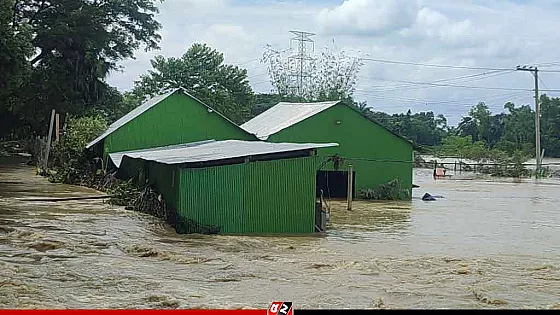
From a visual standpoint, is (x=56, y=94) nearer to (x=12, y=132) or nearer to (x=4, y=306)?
(x=12, y=132)

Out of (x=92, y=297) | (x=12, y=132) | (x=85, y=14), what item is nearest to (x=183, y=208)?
(x=92, y=297)

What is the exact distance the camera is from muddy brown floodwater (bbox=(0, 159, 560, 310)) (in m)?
9.91

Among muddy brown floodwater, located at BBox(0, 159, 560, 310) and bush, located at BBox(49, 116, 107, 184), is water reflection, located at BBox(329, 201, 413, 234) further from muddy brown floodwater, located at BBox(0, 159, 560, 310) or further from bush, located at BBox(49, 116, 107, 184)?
bush, located at BBox(49, 116, 107, 184)

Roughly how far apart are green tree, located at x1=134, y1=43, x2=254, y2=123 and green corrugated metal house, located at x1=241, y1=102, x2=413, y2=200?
1953 centimetres

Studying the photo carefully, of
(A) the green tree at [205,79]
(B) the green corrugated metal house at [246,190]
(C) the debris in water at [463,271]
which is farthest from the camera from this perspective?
(A) the green tree at [205,79]

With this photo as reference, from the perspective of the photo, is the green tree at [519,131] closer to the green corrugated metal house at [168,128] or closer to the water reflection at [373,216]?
the water reflection at [373,216]

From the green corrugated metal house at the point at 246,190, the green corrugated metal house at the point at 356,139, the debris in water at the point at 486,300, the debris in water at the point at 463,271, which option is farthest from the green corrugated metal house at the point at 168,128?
the debris in water at the point at 486,300

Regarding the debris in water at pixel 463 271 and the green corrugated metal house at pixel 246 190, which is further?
the green corrugated metal house at pixel 246 190

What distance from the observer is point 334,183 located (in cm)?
3628

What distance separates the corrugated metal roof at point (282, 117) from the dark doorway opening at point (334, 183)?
2996 millimetres

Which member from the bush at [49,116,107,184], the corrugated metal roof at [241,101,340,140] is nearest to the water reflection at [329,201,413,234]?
the corrugated metal roof at [241,101,340,140]

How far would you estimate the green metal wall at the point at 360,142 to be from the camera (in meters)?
35.8

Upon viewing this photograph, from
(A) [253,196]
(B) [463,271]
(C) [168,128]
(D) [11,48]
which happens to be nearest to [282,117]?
(C) [168,128]

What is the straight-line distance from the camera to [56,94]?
39812 mm
